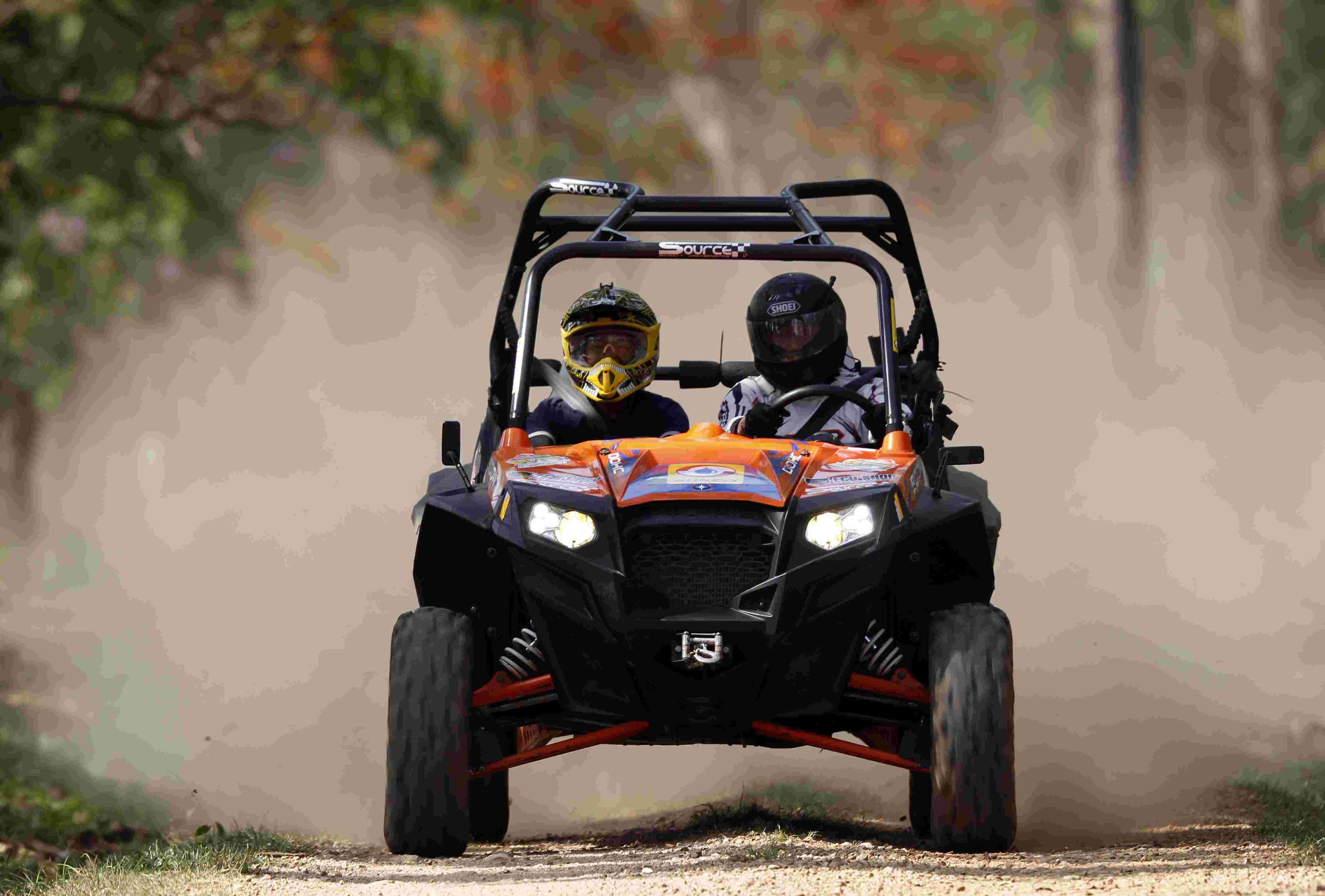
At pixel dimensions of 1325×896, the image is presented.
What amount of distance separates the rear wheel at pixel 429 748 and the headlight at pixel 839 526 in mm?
1286

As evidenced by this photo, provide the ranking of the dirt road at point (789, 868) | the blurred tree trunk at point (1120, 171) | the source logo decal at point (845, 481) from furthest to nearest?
1. the blurred tree trunk at point (1120, 171)
2. the source logo decal at point (845, 481)
3. the dirt road at point (789, 868)

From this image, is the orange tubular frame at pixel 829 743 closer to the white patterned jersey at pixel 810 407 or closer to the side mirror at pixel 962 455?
the side mirror at pixel 962 455

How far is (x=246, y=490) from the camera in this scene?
22156mm

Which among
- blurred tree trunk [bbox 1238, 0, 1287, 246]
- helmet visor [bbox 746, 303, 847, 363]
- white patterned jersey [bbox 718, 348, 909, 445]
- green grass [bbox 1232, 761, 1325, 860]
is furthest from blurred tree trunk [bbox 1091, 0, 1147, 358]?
helmet visor [bbox 746, 303, 847, 363]

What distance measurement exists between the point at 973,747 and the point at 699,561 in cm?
111

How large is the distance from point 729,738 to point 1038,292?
2009 cm

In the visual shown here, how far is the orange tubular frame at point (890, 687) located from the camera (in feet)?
25.8

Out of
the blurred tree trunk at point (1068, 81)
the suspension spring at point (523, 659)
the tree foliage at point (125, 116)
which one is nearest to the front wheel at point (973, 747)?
the suspension spring at point (523, 659)

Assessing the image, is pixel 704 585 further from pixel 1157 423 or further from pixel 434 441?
pixel 1157 423

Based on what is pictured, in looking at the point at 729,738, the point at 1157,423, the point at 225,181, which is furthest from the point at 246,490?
the point at 729,738

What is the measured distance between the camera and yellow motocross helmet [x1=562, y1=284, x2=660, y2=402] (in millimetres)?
9312

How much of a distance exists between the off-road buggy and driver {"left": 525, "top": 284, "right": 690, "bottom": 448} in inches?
36.1

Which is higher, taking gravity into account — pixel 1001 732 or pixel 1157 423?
pixel 1157 423

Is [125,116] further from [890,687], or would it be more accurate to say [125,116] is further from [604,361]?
[890,687]
